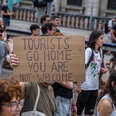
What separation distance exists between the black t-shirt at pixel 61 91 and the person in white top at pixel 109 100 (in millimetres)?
559

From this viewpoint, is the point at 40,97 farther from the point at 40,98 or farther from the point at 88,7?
the point at 88,7

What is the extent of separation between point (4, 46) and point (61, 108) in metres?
1.68

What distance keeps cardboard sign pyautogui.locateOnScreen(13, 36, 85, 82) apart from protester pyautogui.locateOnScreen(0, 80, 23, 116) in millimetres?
855

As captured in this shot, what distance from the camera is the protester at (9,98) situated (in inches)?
89.3

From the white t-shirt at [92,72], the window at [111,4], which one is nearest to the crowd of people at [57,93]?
the white t-shirt at [92,72]

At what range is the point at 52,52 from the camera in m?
3.43

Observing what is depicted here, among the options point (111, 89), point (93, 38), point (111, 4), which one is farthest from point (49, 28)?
point (111, 4)

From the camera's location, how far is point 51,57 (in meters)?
3.44

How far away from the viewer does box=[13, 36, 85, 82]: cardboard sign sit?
334 cm

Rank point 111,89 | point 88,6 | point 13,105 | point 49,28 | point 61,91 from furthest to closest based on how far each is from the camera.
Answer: point 88,6, point 49,28, point 61,91, point 111,89, point 13,105

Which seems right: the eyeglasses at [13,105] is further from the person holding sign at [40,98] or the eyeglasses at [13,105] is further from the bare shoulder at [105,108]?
the bare shoulder at [105,108]

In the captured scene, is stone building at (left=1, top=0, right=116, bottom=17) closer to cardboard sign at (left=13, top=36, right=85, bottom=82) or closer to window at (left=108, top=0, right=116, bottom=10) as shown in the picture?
window at (left=108, top=0, right=116, bottom=10)

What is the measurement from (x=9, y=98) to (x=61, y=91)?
4.26ft

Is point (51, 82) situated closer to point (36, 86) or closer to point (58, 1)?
point (36, 86)
